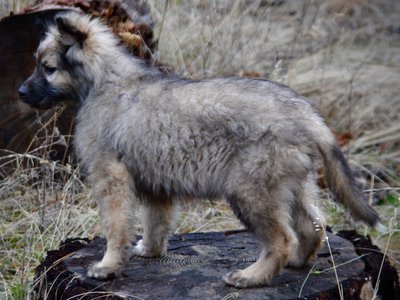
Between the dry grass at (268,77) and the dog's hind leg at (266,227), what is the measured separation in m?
1.47

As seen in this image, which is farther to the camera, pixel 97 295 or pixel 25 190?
pixel 25 190

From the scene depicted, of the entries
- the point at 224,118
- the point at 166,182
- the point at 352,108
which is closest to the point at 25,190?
the point at 166,182

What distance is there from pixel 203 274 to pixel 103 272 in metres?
0.57

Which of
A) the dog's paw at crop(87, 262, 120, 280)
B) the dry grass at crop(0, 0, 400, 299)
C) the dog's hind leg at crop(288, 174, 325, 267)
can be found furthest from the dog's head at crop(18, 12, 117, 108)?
the dog's hind leg at crop(288, 174, 325, 267)

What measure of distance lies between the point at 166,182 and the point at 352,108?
4.70 metres

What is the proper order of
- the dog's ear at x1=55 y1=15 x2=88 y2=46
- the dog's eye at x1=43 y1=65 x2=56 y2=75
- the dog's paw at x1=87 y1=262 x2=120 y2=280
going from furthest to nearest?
the dog's eye at x1=43 y1=65 x2=56 y2=75 → the dog's ear at x1=55 y1=15 x2=88 y2=46 → the dog's paw at x1=87 y1=262 x2=120 y2=280

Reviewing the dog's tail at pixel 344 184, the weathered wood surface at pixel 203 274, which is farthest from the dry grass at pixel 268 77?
the dog's tail at pixel 344 184

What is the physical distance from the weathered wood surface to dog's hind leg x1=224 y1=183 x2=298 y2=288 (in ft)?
0.24

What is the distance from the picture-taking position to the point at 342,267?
4.74 metres

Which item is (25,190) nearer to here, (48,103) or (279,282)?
(48,103)

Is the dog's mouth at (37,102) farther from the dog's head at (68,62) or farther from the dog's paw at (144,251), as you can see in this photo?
the dog's paw at (144,251)

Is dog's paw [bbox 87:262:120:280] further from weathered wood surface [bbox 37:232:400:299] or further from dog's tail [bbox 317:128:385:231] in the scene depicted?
dog's tail [bbox 317:128:385:231]

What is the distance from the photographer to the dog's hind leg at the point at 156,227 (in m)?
5.04

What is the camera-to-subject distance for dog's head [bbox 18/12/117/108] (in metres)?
4.94
